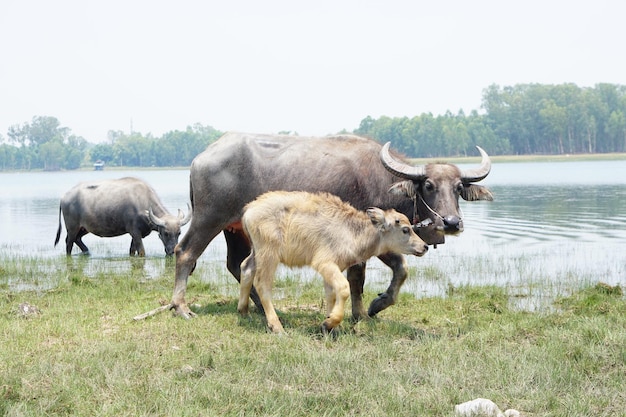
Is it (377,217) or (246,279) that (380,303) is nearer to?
(377,217)

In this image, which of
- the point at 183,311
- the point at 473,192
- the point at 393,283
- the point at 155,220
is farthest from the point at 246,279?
the point at 155,220

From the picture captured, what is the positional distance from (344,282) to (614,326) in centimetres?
240

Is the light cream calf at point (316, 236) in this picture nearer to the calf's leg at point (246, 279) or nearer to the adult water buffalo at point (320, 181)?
the calf's leg at point (246, 279)

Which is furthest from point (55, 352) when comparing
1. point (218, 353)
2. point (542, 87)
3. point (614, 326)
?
point (542, 87)

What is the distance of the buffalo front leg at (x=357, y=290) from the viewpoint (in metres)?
7.73

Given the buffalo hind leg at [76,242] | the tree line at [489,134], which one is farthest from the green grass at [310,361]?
the tree line at [489,134]

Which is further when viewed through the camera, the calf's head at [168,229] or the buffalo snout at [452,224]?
the calf's head at [168,229]

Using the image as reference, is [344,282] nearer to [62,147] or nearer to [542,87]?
[542,87]

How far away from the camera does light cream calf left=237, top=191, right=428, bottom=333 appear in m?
6.98

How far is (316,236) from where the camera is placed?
275 inches

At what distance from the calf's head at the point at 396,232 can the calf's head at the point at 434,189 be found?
0.31 m

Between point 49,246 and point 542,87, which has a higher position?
point 542,87

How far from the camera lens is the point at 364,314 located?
7758 mm

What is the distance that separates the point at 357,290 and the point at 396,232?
3.05ft
